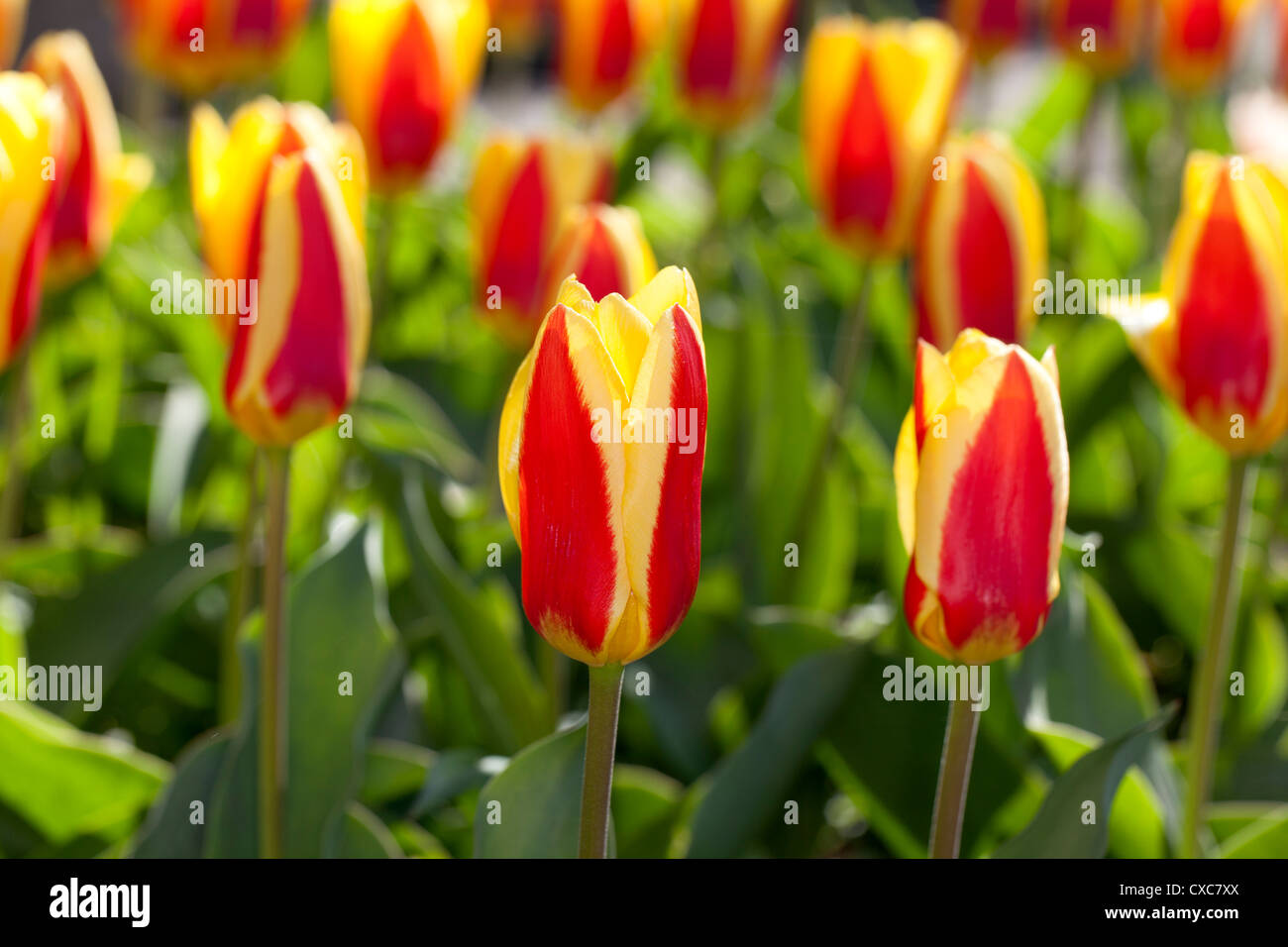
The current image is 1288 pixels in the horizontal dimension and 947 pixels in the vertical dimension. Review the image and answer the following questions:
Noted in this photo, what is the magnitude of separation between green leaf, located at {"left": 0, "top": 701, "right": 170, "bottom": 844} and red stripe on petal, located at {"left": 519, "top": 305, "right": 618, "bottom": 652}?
1.88ft

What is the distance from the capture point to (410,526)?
1173 millimetres

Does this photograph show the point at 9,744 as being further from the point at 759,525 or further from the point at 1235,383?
the point at 1235,383

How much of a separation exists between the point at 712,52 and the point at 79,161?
94 cm

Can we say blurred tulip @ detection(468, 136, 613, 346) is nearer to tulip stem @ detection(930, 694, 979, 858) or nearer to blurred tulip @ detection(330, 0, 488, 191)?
blurred tulip @ detection(330, 0, 488, 191)

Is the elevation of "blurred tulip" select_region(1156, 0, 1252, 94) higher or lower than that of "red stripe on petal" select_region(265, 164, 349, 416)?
higher

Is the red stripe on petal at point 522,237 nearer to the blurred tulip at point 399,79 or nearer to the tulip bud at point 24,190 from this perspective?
the blurred tulip at point 399,79

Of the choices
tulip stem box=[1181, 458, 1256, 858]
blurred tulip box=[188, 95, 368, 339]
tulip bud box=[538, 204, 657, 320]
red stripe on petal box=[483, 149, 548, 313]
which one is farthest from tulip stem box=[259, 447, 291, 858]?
tulip stem box=[1181, 458, 1256, 858]

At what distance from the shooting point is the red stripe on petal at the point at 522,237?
4.88ft

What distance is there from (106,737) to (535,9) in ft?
6.37

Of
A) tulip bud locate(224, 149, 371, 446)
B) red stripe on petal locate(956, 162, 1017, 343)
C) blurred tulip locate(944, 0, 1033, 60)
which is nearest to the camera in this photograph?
tulip bud locate(224, 149, 371, 446)

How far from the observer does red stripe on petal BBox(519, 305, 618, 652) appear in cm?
67

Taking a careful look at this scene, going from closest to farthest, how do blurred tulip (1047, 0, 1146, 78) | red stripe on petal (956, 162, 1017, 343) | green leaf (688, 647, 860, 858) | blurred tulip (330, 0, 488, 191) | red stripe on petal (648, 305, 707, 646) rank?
red stripe on petal (648, 305, 707, 646), green leaf (688, 647, 860, 858), red stripe on petal (956, 162, 1017, 343), blurred tulip (330, 0, 488, 191), blurred tulip (1047, 0, 1146, 78)

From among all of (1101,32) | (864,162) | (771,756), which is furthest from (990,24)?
(771,756)
